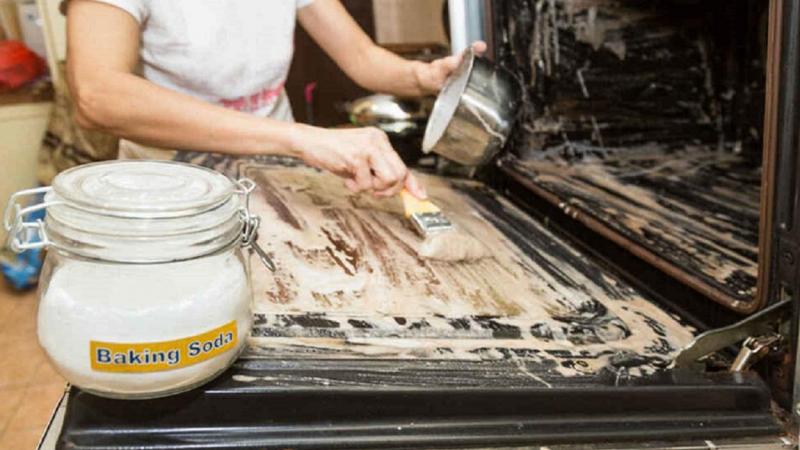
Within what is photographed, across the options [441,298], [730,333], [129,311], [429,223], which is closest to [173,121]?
[429,223]

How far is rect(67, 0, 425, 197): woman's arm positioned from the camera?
1017 mm

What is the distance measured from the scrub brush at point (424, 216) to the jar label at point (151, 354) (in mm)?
448

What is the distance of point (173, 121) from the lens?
3.66ft

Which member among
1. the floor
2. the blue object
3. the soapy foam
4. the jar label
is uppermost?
the jar label

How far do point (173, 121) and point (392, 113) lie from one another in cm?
64

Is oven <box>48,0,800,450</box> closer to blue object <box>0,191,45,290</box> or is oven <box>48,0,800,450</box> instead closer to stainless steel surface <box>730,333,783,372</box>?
stainless steel surface <box>730,333,783,372</box>

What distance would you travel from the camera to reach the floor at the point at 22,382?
1.91 meters

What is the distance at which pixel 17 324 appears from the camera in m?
2.49

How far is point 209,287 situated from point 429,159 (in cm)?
111

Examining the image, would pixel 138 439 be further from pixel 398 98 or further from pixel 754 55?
pixel 754 55

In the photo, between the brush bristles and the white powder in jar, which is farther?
the brush bristles

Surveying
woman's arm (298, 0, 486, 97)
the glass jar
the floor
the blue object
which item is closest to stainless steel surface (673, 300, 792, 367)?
the glass jar

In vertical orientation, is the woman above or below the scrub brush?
above

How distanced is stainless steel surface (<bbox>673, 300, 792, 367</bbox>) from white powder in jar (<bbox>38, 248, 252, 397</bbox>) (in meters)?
0.42
